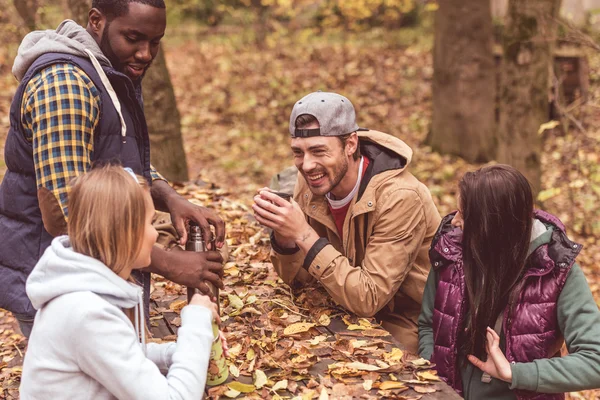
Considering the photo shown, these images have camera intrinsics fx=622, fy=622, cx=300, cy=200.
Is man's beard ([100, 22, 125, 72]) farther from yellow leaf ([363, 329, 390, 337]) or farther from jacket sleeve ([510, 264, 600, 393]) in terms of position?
jacket sleeve ([510, 264, 600, 393])

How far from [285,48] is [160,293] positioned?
41.3 feet

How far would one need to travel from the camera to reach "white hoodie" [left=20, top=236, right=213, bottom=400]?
200 cm

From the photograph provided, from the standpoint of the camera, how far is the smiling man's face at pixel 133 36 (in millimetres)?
2855

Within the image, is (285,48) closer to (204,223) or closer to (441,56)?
(441,56)

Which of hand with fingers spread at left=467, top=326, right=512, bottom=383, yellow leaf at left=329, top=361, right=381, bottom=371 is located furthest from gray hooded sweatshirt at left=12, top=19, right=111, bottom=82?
hand with fingers spread at left=467, top=326, right=512, bottom=383

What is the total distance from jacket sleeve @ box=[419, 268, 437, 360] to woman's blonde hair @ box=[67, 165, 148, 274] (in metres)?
1.81

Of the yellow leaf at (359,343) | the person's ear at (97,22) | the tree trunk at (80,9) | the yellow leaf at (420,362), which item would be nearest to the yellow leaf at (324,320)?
the yellow leaf at (359,343)

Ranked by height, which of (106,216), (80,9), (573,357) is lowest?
(573,357)

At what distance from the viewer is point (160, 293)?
3926 millimetres

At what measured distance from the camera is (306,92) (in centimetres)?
1347

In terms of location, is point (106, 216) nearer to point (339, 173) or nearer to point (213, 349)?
point (213, 349)

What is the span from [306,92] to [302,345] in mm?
10771

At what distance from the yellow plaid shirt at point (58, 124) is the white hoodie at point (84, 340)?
52 cm

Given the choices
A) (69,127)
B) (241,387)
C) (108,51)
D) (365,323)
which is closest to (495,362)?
(365,323)
